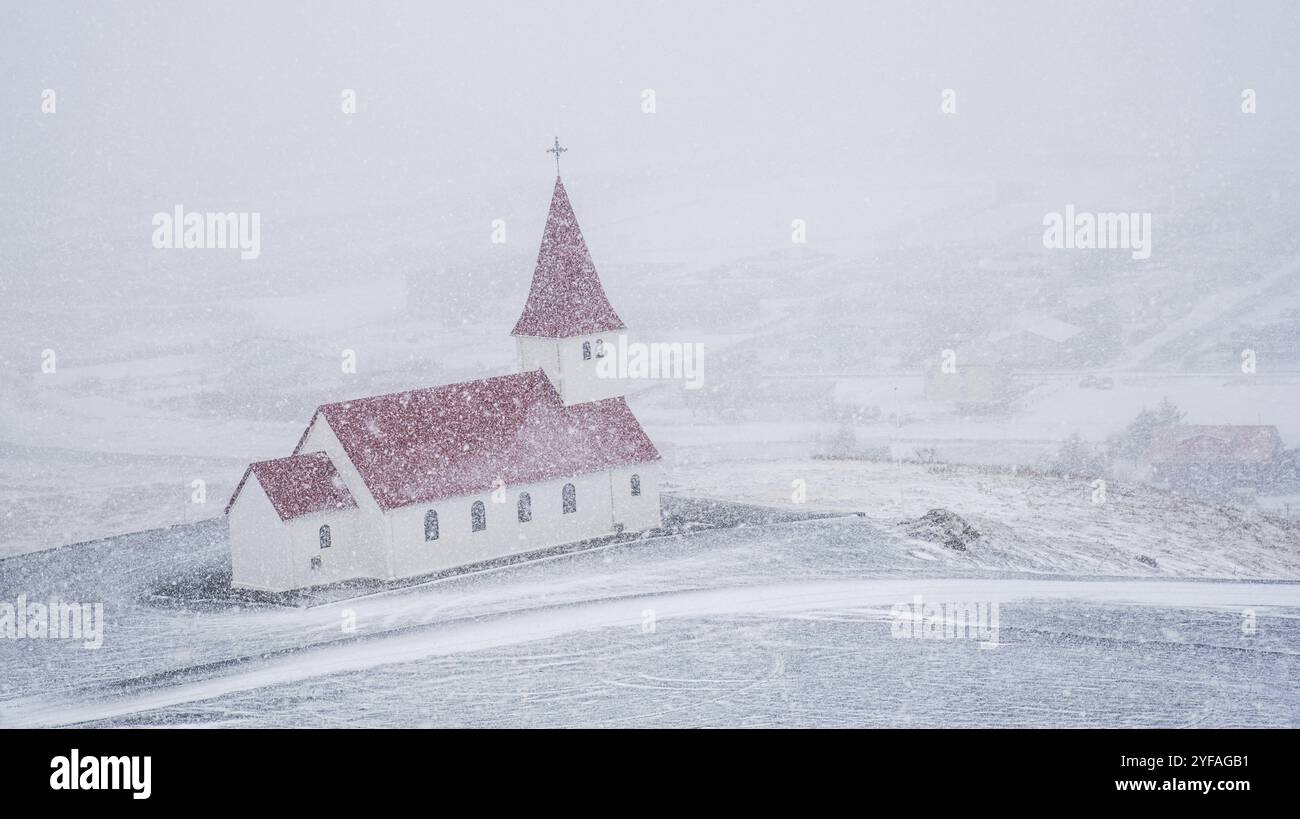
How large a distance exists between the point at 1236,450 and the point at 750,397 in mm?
11033

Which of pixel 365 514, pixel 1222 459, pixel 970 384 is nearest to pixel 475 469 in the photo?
pixel 365 514

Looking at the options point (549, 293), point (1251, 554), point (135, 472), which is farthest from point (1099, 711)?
point (135, 472)

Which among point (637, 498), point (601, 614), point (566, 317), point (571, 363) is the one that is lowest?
point (601, 614)

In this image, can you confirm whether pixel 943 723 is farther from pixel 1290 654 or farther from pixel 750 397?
pixel 750 397

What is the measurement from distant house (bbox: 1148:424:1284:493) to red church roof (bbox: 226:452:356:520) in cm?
1777

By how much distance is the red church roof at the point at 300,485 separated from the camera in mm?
28156

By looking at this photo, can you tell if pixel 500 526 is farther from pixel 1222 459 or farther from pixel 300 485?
pixel 1222 459

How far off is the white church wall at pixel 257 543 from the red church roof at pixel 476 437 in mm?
1686

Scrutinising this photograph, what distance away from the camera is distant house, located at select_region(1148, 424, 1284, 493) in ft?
114

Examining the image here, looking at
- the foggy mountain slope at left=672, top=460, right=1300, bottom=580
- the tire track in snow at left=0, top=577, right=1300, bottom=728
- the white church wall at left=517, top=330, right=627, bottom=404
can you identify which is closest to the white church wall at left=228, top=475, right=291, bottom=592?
the tire track in snow at left=0, top=577, right=1300, bottom=728

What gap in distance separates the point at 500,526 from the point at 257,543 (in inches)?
171

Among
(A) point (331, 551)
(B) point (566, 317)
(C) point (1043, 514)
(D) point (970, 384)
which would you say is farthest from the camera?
(D) point (970, 384)

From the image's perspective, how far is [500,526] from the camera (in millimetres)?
30172

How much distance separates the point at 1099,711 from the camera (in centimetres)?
2205
